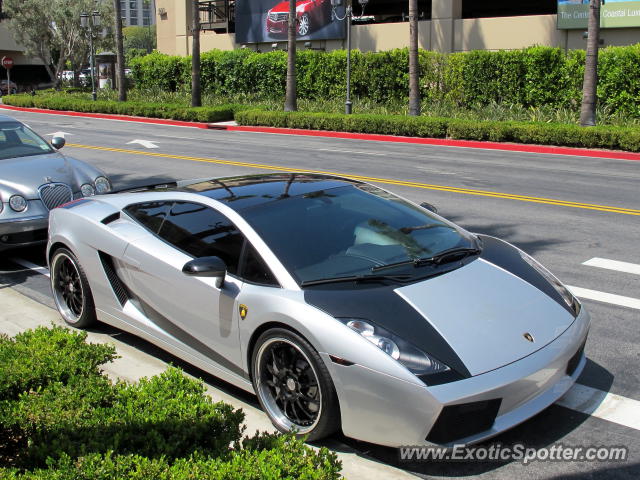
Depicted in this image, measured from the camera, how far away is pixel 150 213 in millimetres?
5617

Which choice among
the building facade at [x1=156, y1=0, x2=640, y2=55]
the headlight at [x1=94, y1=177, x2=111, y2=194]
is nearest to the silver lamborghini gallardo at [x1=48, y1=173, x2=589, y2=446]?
the headlight at [x1=94, y1=177, x2=111, y2=194]

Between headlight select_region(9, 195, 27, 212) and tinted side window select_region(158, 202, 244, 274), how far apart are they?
3.52 meters

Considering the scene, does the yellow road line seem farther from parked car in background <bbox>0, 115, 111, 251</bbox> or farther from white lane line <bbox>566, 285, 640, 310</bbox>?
parked car in background <bbox>0, 115, 111, 251</bbox>

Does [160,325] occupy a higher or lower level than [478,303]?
lower

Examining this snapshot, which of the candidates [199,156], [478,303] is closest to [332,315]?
[478,303]

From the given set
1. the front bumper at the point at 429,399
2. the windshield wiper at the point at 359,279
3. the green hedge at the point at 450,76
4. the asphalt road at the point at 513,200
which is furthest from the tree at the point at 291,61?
the front bumper at the point at 429,399

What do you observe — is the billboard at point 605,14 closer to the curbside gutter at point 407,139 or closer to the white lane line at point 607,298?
the curbside gutter at point 407,139

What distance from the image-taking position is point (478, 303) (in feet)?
14.1

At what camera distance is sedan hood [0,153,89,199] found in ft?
27.3

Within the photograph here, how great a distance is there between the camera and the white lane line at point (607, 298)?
662cm

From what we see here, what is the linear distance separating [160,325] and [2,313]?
2.35 metres

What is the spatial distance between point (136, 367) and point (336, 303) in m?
2.09

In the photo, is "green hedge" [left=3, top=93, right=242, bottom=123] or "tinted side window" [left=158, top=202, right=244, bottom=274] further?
"green hedge" [left=3, top=93, right=242, bottom=123]

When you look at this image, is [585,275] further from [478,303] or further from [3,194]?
[3,194]
